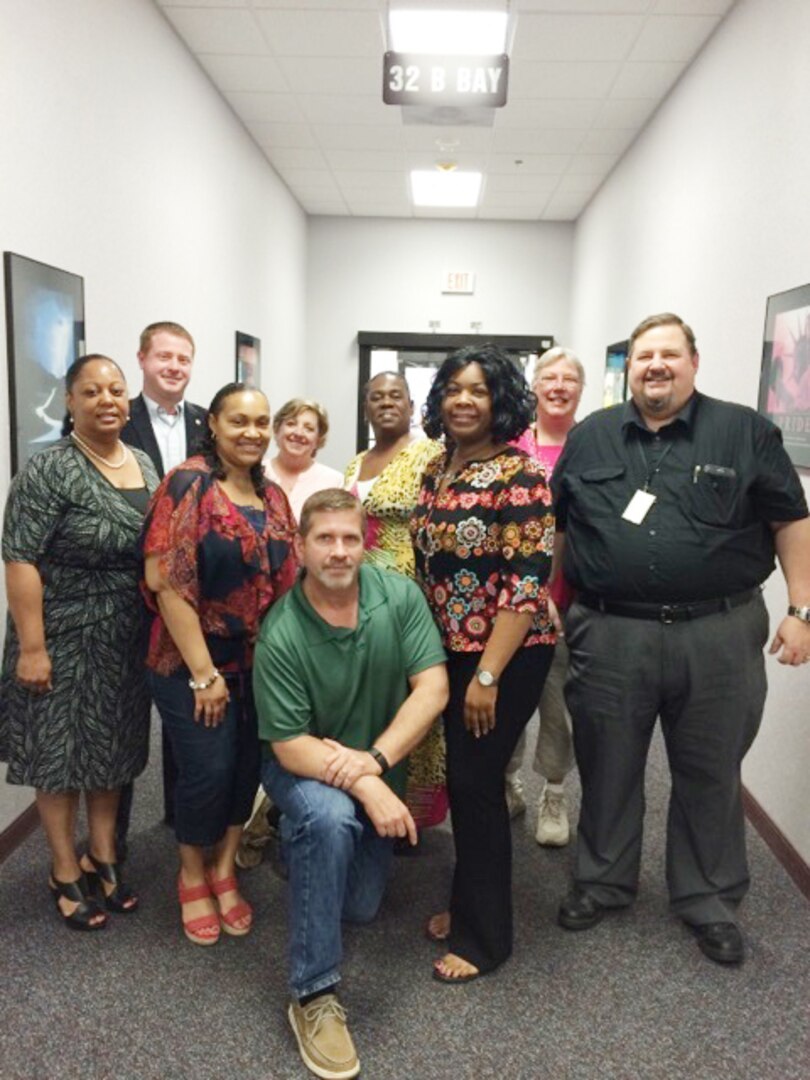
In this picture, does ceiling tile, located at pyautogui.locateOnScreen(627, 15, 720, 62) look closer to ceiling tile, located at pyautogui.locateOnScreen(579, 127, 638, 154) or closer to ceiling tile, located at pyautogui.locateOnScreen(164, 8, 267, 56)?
ceiling tile, located at pyautogui.locateOnScreen(579, 127, 638, 154)

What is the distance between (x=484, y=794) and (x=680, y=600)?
68cm

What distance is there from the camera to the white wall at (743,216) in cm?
265

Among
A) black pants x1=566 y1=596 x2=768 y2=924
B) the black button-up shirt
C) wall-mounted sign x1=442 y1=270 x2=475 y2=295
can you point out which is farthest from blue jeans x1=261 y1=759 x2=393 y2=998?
wall-mounted sign x1=442 y1=270 x2=475 y2=295

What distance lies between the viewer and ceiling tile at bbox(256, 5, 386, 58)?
3629mm

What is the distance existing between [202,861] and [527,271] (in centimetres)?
655

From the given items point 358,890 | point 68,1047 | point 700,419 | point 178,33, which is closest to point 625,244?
point 178,33

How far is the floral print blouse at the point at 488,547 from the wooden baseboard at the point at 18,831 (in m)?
1.59

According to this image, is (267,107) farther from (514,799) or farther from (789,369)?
(514,799)

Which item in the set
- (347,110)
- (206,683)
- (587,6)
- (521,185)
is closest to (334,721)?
(206,683)

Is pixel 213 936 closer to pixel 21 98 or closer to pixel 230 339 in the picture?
pixel 21 98

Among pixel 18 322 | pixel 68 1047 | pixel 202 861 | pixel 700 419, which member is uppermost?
pixel 18 322

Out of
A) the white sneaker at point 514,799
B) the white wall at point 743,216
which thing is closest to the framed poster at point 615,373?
the white wall at point 743,216

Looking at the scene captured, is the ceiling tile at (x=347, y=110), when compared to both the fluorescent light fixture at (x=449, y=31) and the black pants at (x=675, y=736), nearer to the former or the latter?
the fluorescent light fixture at (x=449, y=31)

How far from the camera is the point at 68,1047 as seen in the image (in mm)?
1736
